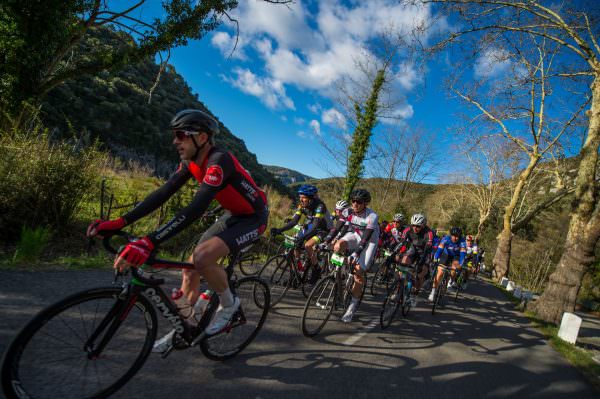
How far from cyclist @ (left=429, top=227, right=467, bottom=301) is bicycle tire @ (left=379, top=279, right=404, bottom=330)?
8.30ft

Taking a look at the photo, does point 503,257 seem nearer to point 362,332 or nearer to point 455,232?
point 455,232

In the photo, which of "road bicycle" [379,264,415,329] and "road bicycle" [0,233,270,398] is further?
"road bicycle" [379,264,415,329]

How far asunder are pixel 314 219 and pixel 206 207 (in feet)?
14.0

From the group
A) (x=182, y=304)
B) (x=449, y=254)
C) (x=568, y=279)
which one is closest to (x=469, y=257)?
(x=568, y=279)

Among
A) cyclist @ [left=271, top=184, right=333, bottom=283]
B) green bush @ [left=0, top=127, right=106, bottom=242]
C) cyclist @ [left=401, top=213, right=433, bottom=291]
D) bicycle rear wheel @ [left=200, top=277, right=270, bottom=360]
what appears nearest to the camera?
bicycle rear wheel @ [left=200, top=277, right=270, bottom=360]

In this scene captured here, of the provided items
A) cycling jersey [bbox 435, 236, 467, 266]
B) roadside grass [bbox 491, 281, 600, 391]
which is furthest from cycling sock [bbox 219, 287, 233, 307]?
cycling jersey [bbox 435, 236, 467, 266]

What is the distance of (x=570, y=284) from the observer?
8555 mm

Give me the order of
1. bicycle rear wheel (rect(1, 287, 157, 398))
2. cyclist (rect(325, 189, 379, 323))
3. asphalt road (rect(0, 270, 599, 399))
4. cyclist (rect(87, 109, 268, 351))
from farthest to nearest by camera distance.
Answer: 1. cyclist (rect(325, 189, 379, 323))
2. asphalt road (rect(0, 270, 599, 399))
3. cyclist (rect(87, 109, 268, 351))
4. bicycle rear wheel (rect(1, 287, 157, 398))

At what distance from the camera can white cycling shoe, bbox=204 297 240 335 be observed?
2.87 m

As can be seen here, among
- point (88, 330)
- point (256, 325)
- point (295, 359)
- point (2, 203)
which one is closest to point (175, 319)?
point (88, 330)

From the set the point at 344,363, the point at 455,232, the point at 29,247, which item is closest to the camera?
the point at 344,363

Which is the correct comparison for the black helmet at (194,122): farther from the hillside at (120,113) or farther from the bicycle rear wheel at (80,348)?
the hillside at (120,113)

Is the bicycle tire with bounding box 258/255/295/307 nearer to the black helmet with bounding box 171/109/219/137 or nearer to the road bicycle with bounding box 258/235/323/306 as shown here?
the road bicycle with bounding box 258/235/323/306

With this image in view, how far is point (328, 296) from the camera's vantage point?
498 centimetres
